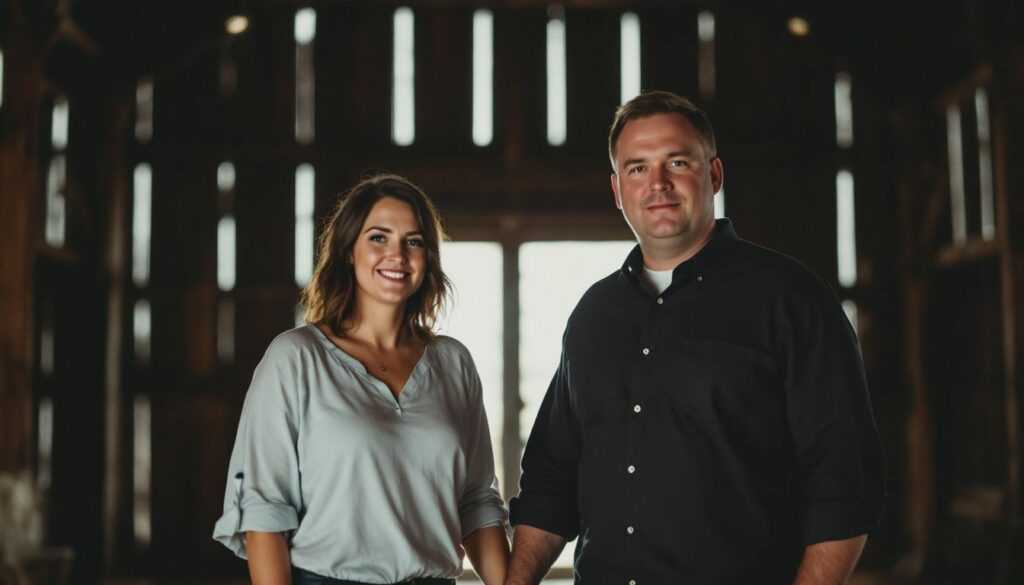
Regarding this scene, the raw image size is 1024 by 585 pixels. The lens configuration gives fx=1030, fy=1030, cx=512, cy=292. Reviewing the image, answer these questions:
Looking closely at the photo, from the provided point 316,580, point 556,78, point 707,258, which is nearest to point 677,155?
point 707,258

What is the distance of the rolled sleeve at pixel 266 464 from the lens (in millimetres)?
2445

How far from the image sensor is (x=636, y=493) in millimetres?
2322

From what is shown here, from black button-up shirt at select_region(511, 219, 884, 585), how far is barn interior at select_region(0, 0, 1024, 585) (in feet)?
19.8

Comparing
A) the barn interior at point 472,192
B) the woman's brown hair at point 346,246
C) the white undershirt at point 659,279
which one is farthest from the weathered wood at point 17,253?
the white undershirt at point 659,279

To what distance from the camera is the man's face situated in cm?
238

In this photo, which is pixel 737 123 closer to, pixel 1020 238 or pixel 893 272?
pixel 893 272

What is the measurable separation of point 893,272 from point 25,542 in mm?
6744

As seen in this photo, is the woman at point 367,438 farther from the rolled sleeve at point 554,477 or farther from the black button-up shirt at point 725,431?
the black button-up shirt at point 725,431

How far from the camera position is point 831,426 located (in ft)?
7.07

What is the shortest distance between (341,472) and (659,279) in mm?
902

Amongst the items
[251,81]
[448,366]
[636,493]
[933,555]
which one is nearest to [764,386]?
[636,493]

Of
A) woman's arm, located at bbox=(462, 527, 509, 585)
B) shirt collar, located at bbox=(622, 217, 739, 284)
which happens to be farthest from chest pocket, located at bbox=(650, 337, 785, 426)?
woman's arm, located at bbox=(462, 527, 509, 585)

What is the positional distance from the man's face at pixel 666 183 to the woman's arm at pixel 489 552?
0.94m

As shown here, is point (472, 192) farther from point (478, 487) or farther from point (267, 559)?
point (267, 559)
